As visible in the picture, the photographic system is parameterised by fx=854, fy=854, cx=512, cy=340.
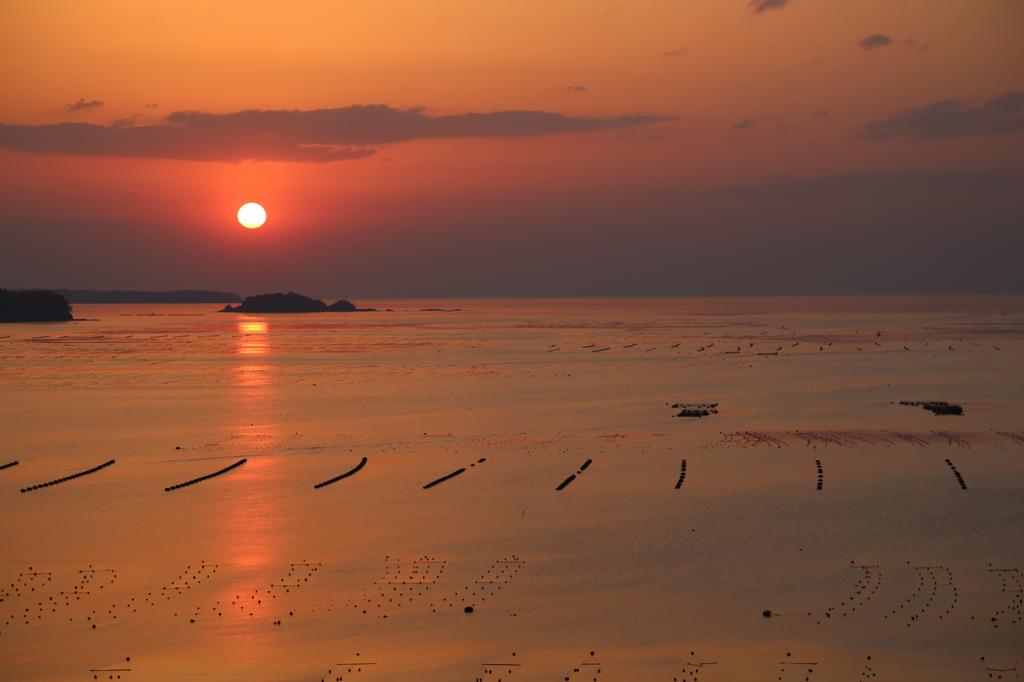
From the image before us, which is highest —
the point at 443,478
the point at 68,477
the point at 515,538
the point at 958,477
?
the point at 958,477

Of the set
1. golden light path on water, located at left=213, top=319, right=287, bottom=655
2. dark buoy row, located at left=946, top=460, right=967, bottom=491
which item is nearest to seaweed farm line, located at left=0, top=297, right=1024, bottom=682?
golden light path on water, located at left=213, top=319, right=287, bottom=655

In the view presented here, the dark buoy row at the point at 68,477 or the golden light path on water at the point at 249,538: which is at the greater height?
the golden light path on water at the point at 249,538

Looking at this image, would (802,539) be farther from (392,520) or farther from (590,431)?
(590,431)

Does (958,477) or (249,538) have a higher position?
(958,477)

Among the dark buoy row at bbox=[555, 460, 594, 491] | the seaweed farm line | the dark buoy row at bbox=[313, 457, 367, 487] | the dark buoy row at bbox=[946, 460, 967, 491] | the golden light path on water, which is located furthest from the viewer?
the dark buoy row at bbox=[313, 457, 367, 487]

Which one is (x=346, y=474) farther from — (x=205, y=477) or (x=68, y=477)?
(x=68, y=477)

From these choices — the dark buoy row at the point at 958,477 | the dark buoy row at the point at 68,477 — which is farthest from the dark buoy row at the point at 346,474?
the dark buoy row at the point at 958,477

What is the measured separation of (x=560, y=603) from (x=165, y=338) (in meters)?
125

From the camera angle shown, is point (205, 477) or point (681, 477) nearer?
point (681, 477)

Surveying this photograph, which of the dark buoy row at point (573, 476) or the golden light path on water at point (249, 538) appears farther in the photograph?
the dark buoy row at point (573, 476)

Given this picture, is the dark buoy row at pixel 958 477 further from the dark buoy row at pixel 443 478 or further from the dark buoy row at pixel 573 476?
the dark buoy row at pixel 443 478

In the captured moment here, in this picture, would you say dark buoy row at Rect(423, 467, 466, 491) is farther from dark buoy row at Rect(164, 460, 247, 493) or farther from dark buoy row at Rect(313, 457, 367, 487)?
dark buoy row at Rect(164, 460, 247, 493)

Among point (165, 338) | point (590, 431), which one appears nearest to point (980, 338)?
point (590, 431)

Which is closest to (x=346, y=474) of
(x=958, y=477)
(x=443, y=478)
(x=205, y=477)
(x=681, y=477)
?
(x=443, y=478)
